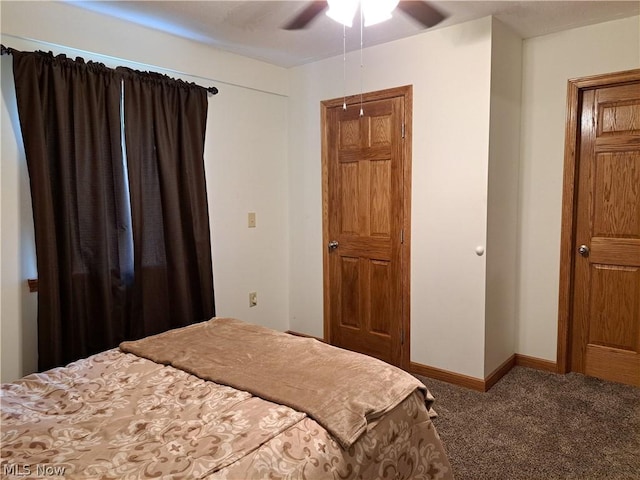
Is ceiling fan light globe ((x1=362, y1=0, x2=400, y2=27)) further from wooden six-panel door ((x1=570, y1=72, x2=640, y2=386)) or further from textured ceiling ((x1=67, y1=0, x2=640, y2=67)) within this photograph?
wooden six-panel door ((x1=570, y1=72, x2=640, y2=386))

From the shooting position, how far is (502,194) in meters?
3.11

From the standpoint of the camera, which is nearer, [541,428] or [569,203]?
[541,428]

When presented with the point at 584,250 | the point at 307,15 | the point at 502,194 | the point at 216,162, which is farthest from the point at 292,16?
the point at 584,250

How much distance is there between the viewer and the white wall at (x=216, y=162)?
2.41m

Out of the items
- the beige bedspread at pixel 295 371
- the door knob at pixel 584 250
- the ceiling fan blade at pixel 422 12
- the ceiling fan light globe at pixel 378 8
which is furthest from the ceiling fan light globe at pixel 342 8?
the door knob at pixel 584 250

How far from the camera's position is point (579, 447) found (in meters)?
2.35

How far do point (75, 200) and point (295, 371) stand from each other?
1658 mm

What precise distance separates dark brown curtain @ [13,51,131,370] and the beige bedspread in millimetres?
622

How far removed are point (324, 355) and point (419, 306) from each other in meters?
1.48

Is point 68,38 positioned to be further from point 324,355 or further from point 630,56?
point 630,56

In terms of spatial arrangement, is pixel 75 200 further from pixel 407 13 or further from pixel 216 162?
pixel 407 13

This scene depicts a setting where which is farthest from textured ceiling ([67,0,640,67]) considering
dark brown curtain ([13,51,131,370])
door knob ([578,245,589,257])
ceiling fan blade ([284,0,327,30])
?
door knob ([578,245,589,257])

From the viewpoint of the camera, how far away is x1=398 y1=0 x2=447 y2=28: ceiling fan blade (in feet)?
8.63

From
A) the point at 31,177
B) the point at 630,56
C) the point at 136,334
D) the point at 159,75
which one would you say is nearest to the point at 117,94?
the point at 159,75
